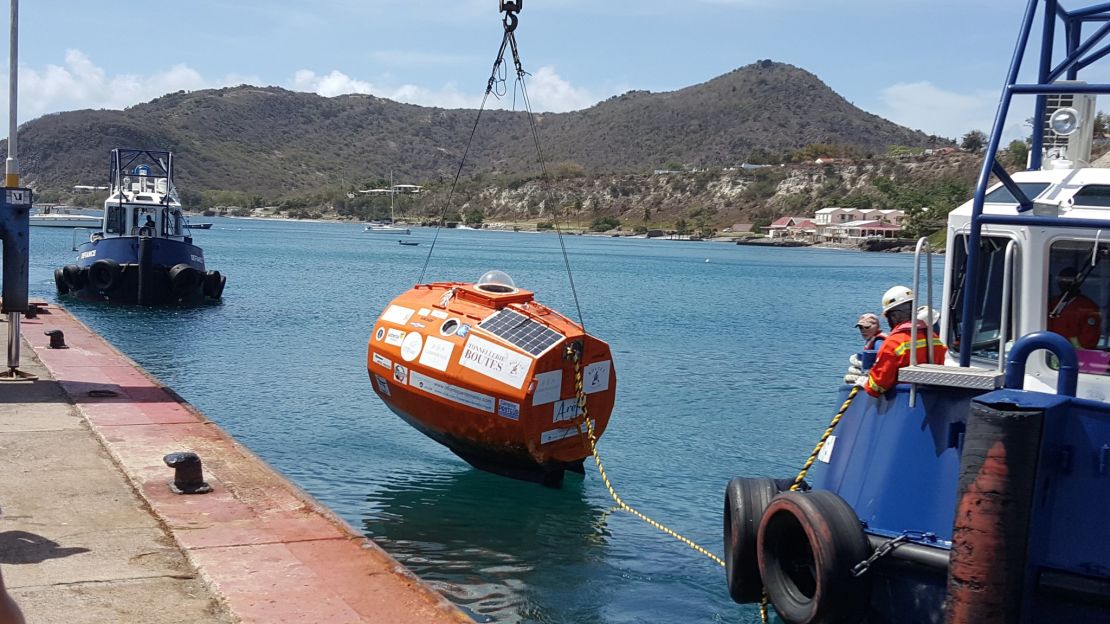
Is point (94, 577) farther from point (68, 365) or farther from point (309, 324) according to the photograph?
point (309, 324)

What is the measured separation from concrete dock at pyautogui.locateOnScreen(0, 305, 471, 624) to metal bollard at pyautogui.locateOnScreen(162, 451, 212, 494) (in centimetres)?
10

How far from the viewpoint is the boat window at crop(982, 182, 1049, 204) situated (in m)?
7.74

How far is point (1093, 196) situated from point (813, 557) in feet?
9.74

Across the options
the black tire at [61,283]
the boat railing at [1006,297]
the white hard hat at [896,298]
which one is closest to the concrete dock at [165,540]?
the boat railing at [1006,297]

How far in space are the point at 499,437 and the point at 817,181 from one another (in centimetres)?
16996

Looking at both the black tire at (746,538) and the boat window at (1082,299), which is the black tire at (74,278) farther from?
the boat window at (1082,299)

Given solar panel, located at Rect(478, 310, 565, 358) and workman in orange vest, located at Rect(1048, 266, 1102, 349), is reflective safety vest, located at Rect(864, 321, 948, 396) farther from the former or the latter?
solar panel, located at Rect(478, 310, 565, 358)

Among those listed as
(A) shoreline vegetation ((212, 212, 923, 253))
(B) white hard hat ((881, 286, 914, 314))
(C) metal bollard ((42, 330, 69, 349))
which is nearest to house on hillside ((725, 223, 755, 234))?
(A) shoreline vegetation ((212, 212, 923, 253))

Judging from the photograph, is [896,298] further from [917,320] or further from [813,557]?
[813,557]

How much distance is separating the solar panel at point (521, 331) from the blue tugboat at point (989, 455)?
4144 millimetres

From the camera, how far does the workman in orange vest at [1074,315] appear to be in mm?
7340

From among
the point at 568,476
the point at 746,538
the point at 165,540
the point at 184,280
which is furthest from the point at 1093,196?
the point at 184,280

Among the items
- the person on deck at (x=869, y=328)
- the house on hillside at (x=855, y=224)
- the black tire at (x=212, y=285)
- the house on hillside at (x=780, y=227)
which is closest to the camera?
the person on deck at (x=869, y=328)

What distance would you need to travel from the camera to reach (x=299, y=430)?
18281mm
